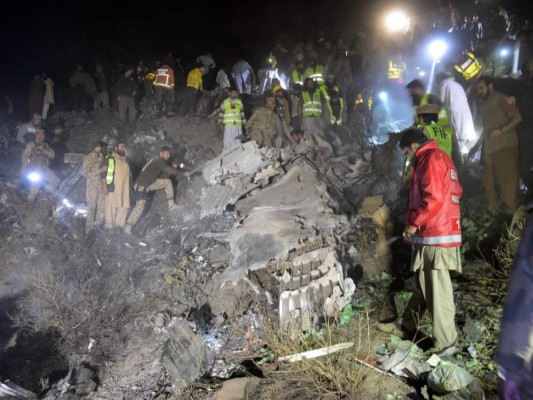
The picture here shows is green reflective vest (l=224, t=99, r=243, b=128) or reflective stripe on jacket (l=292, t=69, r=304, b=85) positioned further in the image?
reflective stripe on jacket (l=292, t=69, r=304, b=85)

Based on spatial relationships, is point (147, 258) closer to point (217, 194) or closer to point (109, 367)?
point (217, 194)

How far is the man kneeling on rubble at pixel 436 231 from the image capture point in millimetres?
3350

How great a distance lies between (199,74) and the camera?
13008mm

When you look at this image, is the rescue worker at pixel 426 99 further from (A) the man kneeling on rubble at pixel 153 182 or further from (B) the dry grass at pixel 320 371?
(A) the man kneeling on rubble at pixel 153 182

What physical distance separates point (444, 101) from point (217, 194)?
430 centimetres

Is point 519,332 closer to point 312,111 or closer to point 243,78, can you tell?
point 312,111

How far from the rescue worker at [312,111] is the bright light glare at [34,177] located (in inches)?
287

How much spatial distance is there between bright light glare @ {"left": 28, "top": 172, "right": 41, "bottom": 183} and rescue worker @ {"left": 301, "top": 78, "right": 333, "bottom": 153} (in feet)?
23.9

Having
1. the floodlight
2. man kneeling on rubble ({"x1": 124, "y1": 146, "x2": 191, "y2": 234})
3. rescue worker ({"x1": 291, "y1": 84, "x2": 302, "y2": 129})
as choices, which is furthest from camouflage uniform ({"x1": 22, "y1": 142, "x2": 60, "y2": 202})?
the floodlight

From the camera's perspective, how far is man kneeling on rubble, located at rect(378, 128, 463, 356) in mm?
3350

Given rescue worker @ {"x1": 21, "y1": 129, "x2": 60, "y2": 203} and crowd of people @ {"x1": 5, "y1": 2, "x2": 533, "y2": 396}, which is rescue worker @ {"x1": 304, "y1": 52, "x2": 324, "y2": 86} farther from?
rescue worker @ {"x1": 21, "y1": 129, "x2": 60, "y2": 203}

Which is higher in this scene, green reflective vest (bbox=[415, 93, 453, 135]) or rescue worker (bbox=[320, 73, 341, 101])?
rescue worker (bbox=[320, 73, 341, 101])

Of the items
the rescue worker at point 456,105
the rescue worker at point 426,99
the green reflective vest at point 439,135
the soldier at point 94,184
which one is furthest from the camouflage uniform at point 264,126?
the green reflective vest at point 439,135

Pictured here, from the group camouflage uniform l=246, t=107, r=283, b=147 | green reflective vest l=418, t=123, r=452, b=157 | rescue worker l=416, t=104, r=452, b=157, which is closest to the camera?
rescue worker l=416, t=104, r=452, b=157
